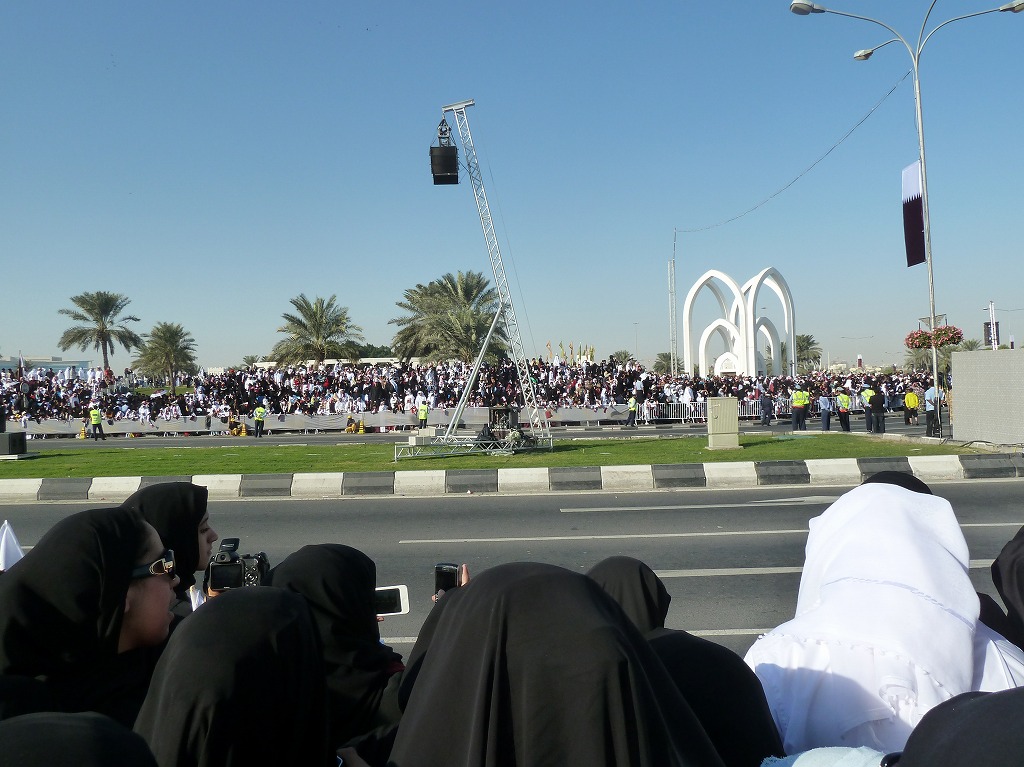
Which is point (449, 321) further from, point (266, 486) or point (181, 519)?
point (181, 519)

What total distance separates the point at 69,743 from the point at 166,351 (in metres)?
52.3

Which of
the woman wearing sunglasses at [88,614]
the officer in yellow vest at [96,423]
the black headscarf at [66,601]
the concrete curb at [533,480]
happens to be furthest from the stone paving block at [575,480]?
the officer in yellow vest at [96,423]

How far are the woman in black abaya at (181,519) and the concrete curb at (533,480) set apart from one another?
26.3 feet

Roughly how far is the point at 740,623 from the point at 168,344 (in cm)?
4931

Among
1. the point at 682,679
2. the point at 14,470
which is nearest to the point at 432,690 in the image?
the point at 682,679

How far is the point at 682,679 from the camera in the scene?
6.73 ft

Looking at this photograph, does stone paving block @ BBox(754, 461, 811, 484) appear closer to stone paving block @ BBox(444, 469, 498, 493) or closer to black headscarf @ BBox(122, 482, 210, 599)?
stone paving block @ BBox(444, 469, 498, 493)

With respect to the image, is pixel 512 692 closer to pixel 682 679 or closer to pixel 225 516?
pixel 682 679

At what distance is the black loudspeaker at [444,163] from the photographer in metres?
16.6

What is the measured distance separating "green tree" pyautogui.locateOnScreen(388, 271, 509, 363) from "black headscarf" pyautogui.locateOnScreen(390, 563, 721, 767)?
35505mm

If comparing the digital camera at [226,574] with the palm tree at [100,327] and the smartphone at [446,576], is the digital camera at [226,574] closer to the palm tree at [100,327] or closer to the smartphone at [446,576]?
the smartphone at [446,576]

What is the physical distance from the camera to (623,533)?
843 centimetres

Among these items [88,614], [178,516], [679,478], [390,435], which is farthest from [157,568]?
[390,435]

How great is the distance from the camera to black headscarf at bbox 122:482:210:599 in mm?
3580
